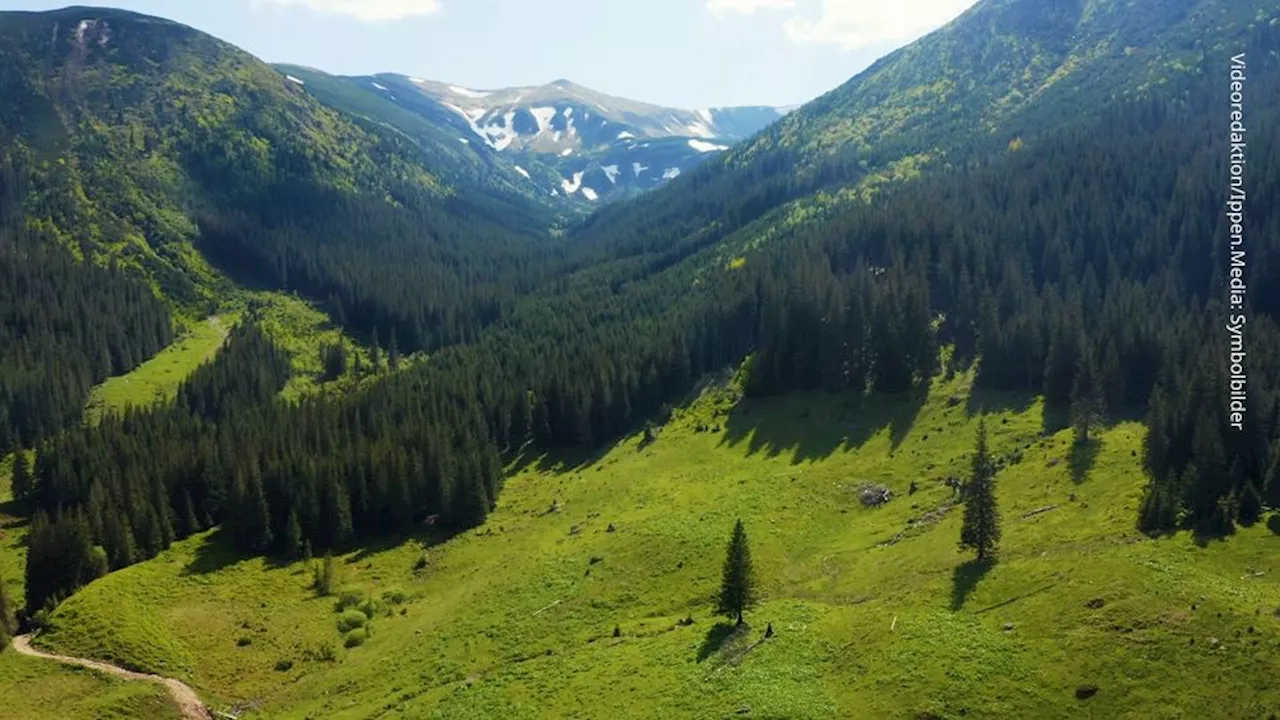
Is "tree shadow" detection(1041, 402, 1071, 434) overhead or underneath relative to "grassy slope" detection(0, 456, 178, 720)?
overhead

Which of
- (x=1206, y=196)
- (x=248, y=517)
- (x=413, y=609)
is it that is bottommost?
(x=413, y=609)

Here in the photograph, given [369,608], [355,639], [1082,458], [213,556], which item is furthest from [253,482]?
[1082,458]

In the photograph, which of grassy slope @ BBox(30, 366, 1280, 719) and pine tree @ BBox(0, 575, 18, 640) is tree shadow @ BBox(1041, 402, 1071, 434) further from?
pine tree @ BBox(0, 575, 18, 640)

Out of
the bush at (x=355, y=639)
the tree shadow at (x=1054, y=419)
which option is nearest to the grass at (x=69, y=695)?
the bush at (x=355, y=639)

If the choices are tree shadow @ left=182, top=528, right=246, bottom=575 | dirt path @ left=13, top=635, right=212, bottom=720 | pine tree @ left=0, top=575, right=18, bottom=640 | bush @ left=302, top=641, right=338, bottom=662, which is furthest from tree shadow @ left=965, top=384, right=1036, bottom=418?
pine tree @ left=0, top=575, right=18, bottom=640

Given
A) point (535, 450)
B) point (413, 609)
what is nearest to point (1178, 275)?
point (535, 450)

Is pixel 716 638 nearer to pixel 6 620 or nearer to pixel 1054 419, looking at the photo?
pixel 1054 419

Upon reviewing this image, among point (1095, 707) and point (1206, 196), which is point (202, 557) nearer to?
point (1095, 707)

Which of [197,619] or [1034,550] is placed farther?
[197,619]
